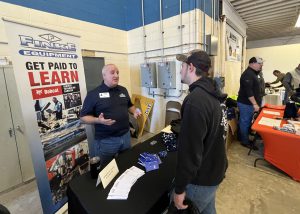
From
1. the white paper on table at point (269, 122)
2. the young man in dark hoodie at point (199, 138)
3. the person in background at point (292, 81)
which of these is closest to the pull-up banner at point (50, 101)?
the young man in dark hoodie at point (199, 138)

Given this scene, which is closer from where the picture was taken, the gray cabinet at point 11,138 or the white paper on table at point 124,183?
the white paper on table at point 124,183

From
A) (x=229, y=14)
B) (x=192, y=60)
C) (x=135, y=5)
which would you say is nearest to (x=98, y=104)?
(x=192, y=60)

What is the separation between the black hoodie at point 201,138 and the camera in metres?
0.88

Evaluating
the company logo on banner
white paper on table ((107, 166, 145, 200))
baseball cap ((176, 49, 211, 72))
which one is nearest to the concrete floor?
white paper on table ((107, 166, 145, 200))

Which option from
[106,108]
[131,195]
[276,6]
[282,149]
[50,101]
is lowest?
[282,149]

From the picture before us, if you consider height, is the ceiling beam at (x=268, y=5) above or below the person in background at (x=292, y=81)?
above

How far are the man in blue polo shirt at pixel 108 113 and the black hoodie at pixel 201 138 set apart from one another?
3.47 feet

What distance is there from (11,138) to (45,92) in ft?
4.10

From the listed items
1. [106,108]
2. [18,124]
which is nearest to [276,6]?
[106,108]

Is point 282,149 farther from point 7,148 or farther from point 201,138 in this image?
point 7,148

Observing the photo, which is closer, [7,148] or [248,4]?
[7,148]

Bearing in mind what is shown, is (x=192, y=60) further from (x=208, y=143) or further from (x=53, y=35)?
(x=53, y=35)

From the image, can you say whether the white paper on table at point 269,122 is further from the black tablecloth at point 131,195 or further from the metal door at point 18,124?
the metal door at point 18,124

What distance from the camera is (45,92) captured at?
1.67 m
